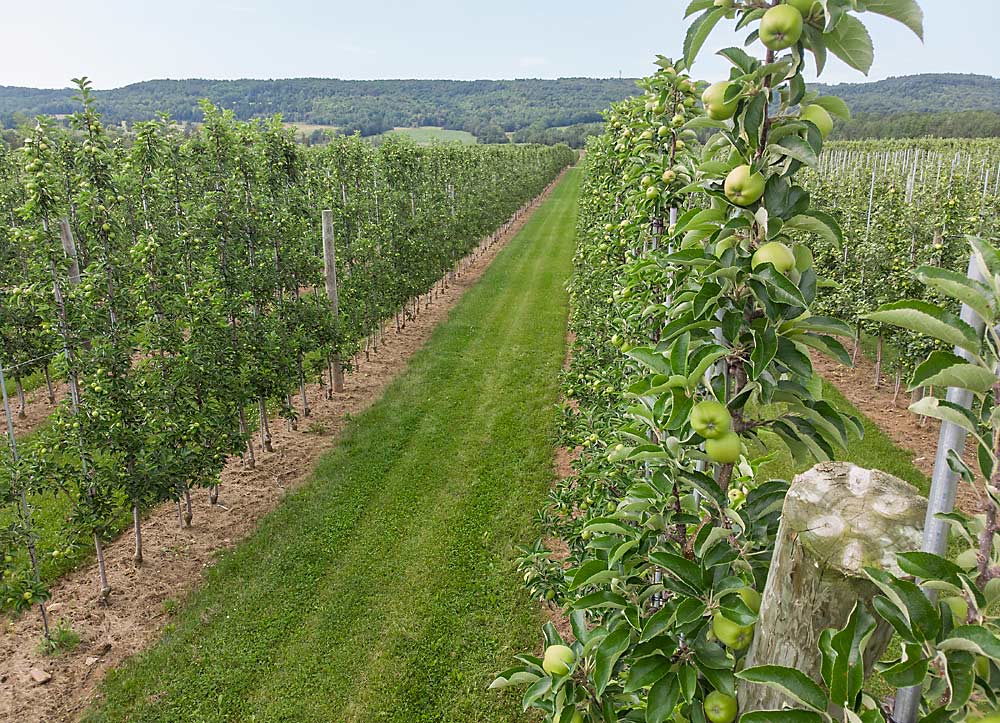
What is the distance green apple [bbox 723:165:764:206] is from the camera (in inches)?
60.6

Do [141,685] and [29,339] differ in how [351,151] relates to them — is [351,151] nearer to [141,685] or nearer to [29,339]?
[29,339]

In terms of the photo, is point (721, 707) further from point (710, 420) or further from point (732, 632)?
point (710, 420)

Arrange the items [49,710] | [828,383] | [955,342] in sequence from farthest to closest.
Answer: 1. [828,383]
2. [49,710]
3. [955,342]

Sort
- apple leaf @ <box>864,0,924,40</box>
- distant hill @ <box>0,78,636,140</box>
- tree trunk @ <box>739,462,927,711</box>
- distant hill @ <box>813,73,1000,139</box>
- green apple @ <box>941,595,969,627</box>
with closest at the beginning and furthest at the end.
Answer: green apple @ <box>941,595,969,627</box>, tree trunk @ <box>739,462,927,711</box>, apple leaf @ <box>864,0,924,40</box>, distant hill @ <box>813,73,1000,139</box>, distant hill @ <box>0,78,636,140</box>

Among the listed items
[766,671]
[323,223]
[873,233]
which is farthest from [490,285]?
[766,671]

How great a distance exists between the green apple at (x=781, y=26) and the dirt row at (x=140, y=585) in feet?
19.4

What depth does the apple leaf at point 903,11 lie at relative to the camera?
4.62 feet

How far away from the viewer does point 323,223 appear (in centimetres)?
988

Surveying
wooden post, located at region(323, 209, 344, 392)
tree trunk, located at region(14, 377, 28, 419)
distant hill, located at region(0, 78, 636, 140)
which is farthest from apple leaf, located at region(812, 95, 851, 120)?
distant hill, located at region(0, 78, 636, 140)

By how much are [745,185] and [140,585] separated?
6473 millimetres

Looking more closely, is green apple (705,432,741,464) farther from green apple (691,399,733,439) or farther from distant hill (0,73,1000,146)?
distant hill (0,73,1000,146)

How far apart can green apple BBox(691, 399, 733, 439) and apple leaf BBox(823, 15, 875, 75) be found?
0.91 m

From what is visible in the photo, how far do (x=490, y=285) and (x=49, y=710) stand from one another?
46.7ft

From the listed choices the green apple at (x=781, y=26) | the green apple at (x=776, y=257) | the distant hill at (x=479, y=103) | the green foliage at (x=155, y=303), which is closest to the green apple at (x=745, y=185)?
the green apple at (x=776, y=257)
